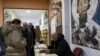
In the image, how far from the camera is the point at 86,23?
3.56 metres

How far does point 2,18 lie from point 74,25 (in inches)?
183

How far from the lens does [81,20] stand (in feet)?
12.5

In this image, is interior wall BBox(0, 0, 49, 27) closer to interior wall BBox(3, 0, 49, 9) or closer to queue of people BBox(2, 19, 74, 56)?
interior wall BBox(3, 0, 49, 9)

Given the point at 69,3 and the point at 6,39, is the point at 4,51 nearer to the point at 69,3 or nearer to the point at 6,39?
the point at 6,39

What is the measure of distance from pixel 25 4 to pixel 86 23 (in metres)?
5.06

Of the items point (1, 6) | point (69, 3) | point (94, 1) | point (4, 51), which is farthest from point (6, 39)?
point (1, 6)

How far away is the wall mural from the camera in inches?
123

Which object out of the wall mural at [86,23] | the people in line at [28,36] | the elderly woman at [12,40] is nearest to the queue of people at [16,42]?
the elderly woman at [12,40]

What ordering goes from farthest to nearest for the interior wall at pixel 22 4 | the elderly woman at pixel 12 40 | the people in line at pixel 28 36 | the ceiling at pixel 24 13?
the ceiling at pixel 24 13
the interior wall at pixel 22 4
the people in line at pixel 28 36
the elderly woman at pixel 12 40

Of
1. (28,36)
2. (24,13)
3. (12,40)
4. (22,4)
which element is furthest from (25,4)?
(24,13)

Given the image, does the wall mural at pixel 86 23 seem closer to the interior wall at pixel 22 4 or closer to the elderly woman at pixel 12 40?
the elderly woman at pixel 12 40

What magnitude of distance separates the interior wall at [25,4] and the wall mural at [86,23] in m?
3.98

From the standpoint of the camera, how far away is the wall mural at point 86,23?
3.11 m

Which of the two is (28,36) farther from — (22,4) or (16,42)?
(22,4)
